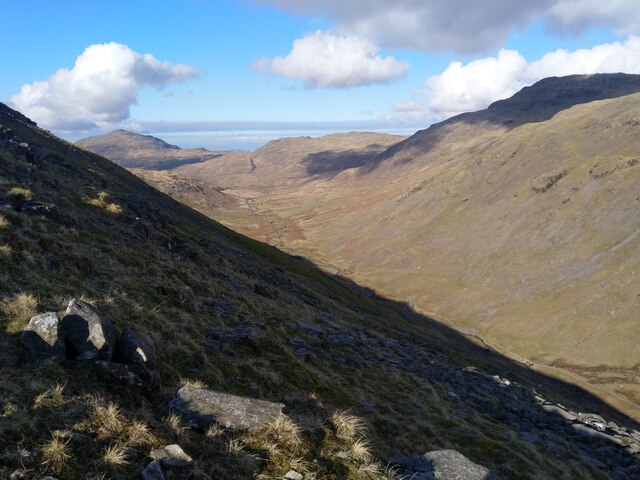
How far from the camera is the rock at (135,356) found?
454 inches

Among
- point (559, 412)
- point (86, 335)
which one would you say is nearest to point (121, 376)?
point (86, 335)

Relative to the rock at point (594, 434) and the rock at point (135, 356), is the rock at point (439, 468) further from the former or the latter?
the rock at point (594, 434)

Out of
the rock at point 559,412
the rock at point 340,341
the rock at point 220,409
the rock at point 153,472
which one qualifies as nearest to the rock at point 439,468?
the rock at point 220,409

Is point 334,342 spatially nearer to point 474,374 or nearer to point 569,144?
point 474,374

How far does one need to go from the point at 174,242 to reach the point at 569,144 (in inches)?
7200

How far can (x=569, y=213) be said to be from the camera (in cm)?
14462

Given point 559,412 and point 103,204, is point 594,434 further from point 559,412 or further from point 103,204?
point 103,204

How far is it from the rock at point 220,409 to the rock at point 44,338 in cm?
313

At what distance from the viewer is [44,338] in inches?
425

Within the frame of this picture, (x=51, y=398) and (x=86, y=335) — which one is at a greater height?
(x=86, y=335)

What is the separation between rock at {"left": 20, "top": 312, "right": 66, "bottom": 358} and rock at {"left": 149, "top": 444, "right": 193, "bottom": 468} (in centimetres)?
399

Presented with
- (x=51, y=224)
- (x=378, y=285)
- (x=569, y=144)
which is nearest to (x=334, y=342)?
(x=51, y=224)

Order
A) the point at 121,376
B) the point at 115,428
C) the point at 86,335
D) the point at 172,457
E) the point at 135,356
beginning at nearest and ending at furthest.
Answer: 1. the point at 172,457
2. the point at 115,428
3. the point at 121,376
4. the point at 86,335
5. the point at 135,356

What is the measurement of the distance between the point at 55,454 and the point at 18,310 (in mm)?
6400
